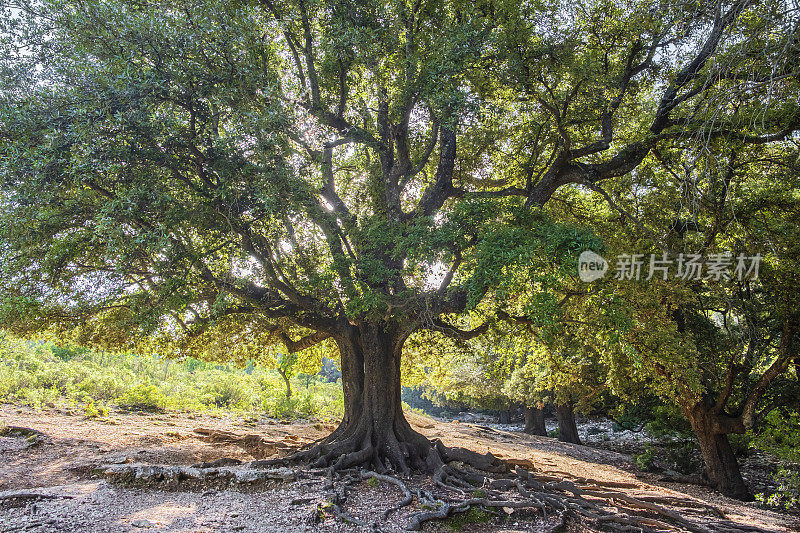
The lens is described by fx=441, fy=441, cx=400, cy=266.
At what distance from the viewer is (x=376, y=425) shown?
914cm

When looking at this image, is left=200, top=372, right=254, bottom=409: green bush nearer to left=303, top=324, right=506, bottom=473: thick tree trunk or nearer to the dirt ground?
the dirt ground

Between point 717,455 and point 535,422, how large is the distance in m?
12.2

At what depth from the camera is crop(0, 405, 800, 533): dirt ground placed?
523 cm

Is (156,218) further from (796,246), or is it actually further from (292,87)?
A: (796,246)

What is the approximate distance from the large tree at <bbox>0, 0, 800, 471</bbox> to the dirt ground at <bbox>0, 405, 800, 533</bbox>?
214 centimetres

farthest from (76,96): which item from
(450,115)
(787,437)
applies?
(787,437)

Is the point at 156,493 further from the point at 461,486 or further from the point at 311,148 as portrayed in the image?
the point at 311,148

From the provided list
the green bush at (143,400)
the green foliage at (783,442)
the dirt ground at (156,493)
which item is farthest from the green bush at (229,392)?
the green foliage at (783,442)

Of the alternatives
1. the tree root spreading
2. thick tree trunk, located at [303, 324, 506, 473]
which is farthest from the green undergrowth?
the tree root spreading

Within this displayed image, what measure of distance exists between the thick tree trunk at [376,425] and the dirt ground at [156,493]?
2.92 feet

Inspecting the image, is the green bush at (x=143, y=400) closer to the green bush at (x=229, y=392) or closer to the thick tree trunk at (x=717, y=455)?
the green bush at (x=229, y=392)

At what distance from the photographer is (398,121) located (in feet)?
29.6

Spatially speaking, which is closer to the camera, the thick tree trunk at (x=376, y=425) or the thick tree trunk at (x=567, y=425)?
the thick tree trunk at (x=376, y=425)

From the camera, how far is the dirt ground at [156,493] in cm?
523
